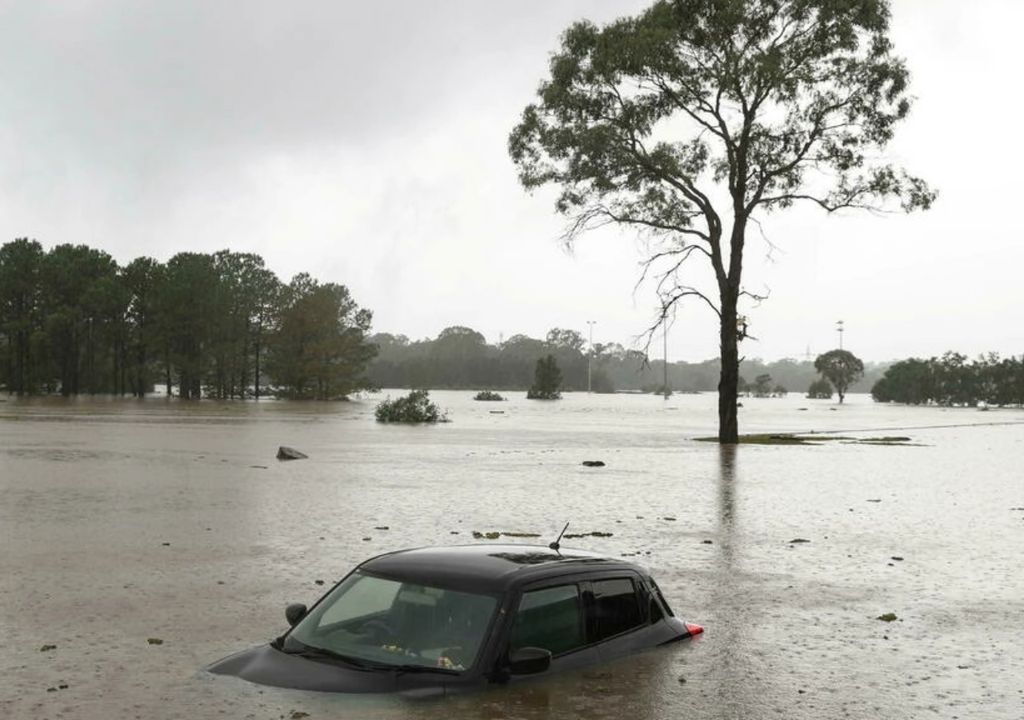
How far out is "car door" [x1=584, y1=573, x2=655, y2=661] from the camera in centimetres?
738

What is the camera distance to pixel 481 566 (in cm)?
691

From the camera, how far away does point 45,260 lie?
379 ft

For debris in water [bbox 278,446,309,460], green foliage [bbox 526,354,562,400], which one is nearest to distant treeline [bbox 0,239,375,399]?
green foliage [bbox 526,354,562,400]

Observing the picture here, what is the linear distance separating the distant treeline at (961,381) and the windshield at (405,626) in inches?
6692

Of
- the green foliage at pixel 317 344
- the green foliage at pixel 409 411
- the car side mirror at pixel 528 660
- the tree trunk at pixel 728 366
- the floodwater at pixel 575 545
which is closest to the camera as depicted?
the car side mirror at pixel 528 660

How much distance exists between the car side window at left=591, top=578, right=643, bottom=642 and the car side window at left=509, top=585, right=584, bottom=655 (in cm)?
19

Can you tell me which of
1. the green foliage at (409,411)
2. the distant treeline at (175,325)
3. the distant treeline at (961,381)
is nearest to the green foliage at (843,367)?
the distant treeline at (961,381)

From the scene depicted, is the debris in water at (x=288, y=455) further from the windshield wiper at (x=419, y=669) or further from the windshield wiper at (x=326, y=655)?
the windshield wiper at (x=419, y=669)

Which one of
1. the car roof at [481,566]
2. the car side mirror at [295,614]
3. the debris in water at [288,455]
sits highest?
the car roof at [481,566]

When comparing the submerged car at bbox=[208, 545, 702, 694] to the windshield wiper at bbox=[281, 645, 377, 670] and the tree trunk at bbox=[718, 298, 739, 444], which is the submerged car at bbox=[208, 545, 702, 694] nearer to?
the windshield wiper at bbox=[281, 645, 377, 670]

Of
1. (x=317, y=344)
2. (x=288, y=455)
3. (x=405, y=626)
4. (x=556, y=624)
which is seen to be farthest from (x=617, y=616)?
(x=317, y=344)

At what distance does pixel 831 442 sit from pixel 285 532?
111ft

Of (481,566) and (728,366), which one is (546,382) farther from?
(481,566)

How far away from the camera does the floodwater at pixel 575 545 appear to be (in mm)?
7273
